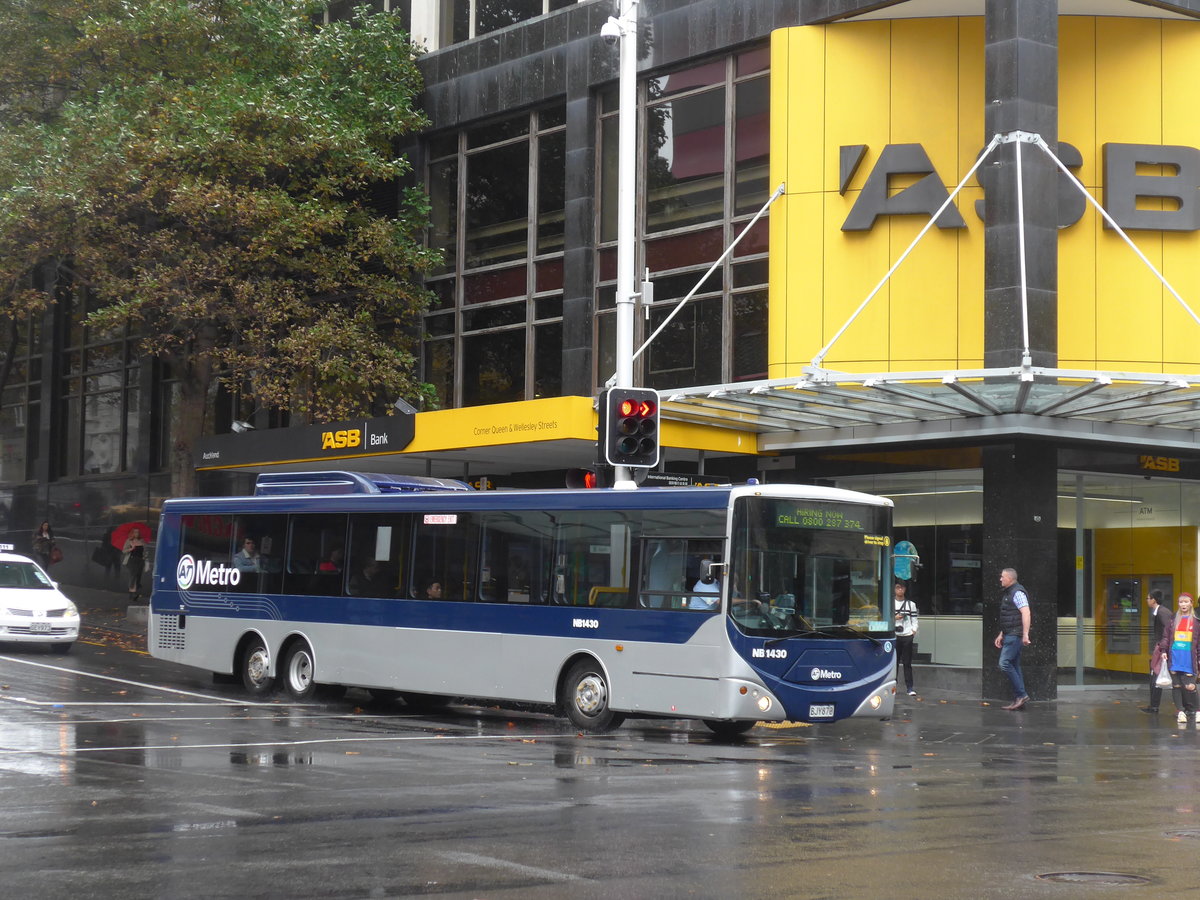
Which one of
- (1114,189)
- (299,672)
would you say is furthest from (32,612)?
(1114,189)

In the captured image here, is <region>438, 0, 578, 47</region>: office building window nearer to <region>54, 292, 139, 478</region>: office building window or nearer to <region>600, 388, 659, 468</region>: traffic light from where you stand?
<region>54, 292, 139, 478</region>: office building window

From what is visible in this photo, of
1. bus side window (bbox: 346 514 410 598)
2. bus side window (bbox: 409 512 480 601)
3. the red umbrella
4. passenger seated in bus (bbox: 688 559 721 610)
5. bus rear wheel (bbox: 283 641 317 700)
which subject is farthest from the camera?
the red umbrella

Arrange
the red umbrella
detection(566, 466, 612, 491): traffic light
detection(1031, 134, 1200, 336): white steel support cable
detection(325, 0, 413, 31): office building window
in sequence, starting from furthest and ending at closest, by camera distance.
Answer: the red umbrella → detection(325, 0, 413, 31): office building window → detection(1031, 134, 1200, 336): white steel support cable → detection(566, 466, 612, 491): traffic light

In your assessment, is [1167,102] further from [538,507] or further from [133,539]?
[133,539]

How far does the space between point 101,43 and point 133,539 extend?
1177 cm

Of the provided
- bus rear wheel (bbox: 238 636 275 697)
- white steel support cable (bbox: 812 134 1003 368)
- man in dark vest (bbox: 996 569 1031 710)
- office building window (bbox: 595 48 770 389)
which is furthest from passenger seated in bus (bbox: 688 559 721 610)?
office building window (bbox: 595 48 770 389)

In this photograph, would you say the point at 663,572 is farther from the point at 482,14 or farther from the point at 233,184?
the point at 482,14

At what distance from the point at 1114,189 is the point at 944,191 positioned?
2.51m

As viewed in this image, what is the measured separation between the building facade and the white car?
17.1 feet

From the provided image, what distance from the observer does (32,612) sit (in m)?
25.2

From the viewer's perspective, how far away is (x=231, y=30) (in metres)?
31.7

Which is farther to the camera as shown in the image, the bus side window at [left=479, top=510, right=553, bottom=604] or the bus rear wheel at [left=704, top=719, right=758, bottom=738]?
the bus side window at [left=479, top=510, right=553, bottom=604]

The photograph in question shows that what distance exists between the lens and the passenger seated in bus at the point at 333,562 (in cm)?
2030

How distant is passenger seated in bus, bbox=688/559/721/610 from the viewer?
52.8ft
